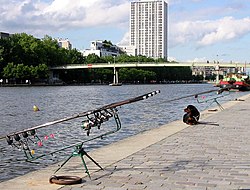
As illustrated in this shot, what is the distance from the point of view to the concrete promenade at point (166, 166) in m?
8.04

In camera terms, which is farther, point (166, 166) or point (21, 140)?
point (21, 140)

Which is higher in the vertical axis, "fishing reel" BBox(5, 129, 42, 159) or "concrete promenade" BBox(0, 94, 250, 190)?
"fishing reel" BBox(5, 129, 42, 159)

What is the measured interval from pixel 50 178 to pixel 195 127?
10.1m

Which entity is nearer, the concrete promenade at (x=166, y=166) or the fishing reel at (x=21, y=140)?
the concrete promenade at (x=166, y=166)

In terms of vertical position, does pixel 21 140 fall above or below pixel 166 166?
above

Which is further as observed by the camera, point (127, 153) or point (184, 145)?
point (184, 145)

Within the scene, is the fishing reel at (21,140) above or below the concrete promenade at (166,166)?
above

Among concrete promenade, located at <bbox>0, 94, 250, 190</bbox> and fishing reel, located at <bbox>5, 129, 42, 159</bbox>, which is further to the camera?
fishing reel, located at <bbox>5, 129, 42, 159</bbox>

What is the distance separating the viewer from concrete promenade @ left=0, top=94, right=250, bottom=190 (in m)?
8.04

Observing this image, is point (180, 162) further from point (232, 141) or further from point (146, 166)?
point (232, 141)

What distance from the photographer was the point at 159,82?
190 meters

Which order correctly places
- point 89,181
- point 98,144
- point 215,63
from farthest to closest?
point 215,63 → point 98,144 → point 89,181

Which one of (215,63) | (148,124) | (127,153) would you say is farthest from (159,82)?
(127,153)

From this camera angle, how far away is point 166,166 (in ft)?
31.5
